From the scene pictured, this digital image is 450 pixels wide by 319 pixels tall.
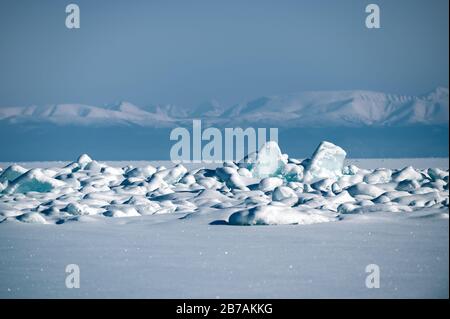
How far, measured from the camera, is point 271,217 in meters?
6.93

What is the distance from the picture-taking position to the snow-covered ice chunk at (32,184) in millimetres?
11477

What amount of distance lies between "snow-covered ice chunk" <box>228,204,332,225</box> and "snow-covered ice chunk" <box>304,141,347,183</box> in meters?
5.97

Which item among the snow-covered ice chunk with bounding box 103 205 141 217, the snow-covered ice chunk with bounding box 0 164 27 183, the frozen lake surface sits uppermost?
the snow-covered ice chunk with bounding box 0 164 27 183

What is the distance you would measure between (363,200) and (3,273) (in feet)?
18.2

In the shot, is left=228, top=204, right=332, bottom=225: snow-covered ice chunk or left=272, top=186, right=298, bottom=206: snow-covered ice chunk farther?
left=272, top=186, right=298, bottom=206: snow-covered ice chunk

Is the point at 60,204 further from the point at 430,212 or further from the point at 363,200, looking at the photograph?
the point at 430,212

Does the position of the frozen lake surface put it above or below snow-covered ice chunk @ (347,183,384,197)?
below

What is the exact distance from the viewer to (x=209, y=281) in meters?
4.46

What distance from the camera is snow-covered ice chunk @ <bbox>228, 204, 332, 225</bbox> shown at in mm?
6930

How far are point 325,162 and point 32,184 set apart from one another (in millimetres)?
6326

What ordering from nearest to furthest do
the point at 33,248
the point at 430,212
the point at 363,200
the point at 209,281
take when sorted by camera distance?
the point at 209,281, the point at 33,248, the point at 430,212, the point at 363,200

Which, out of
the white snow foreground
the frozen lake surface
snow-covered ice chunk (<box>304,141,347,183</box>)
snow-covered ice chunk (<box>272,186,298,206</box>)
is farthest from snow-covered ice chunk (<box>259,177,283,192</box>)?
the frozen lake surface

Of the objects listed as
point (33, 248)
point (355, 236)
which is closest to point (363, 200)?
point (355, 236)

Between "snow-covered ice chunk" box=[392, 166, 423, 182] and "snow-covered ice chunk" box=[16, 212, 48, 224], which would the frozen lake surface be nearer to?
"snow-covered ice chunk" box=[16, 212, 48, 224]
